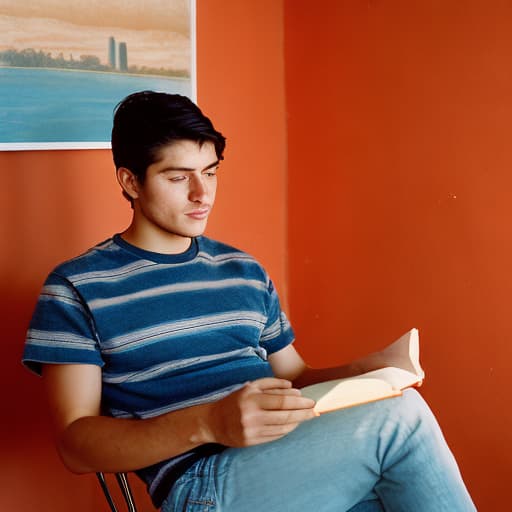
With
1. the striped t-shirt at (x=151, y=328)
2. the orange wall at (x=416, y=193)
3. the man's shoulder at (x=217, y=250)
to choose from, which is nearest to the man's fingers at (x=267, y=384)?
the striped t-shirt at (x=151, y=328)

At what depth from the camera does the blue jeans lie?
1.28m

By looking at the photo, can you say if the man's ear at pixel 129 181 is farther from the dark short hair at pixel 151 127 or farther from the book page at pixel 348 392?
the book page at pixel 348 392

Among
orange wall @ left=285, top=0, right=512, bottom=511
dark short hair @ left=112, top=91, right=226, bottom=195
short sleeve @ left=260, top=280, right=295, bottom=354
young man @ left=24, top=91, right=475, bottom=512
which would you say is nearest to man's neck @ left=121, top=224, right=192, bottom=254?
young man @ left=24, top=91, right=475, bottom=512

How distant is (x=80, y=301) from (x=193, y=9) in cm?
103

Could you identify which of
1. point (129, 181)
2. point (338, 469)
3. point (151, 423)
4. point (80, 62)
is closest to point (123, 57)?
point (80, 62)

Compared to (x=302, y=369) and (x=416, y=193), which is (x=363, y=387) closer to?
(x=302, y=369)

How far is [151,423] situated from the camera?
129 centimetres

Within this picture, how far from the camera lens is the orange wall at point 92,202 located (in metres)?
1.76

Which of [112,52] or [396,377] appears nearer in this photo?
[396,377]

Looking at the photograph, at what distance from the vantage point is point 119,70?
1906mm

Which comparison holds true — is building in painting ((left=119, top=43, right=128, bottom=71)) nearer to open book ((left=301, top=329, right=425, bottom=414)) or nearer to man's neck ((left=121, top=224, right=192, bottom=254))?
man's neck ((left=121, top=224, right=192, bottom=254))

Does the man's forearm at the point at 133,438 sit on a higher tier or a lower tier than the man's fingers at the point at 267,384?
lower

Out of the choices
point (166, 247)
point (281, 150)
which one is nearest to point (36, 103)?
point (166, 247)

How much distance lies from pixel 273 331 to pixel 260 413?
0.48 meters
